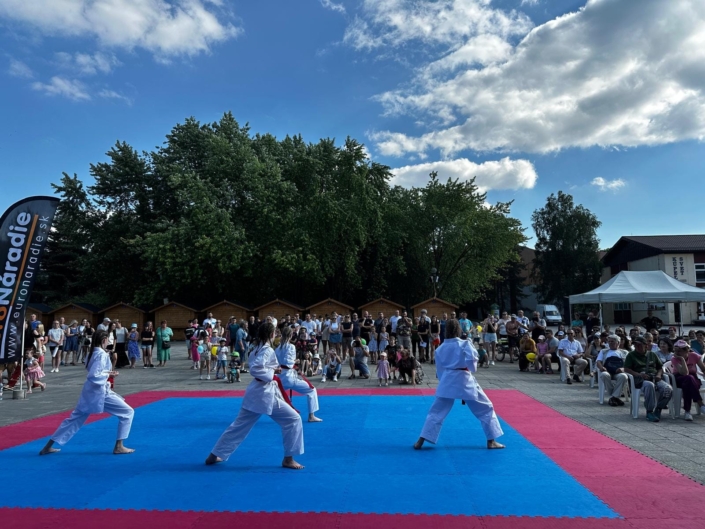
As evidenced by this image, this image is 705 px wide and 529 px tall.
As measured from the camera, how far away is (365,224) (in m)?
32.7

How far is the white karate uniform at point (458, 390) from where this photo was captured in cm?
680

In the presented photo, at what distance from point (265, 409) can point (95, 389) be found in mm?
2425

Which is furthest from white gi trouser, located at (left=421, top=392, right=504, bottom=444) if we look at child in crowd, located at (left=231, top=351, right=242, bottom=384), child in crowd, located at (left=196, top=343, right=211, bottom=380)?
child in crowd, located at (left=196, top=343, right=211, bottom=380)

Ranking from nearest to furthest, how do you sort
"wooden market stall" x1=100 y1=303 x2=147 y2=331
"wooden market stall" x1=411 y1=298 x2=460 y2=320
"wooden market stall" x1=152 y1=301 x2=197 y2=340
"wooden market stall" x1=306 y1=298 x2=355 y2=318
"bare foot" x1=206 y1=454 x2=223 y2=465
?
"bare foot" x1=206 y1=454 x2=223 y2=465 → "wooden market stall" x1=411 y1=298 x2=460 y2=320 → "wooden market stall" x1=306 y1=298 x2=355 y2=318 → "wooden market stall" x1=100 y1=303 x2=147 y2=331 → "wooden market stall" x1=152 y1=301 x2=197 y2=340

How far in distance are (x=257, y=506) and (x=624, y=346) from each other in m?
10.3

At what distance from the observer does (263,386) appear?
6.21m

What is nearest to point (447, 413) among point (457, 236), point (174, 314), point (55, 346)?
point (55, 346)

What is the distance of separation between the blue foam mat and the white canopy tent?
1338cm

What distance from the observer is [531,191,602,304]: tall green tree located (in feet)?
163

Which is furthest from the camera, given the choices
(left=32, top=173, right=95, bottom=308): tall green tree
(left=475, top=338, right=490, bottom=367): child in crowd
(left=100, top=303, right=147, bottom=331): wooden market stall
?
(left=32, top=173, right=95, bottom=308): tall green tree

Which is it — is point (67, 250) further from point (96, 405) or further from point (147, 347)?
point (96, 405)

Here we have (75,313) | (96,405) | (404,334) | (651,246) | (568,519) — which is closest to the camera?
(568,519)

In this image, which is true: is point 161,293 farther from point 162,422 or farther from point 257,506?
point 257,506

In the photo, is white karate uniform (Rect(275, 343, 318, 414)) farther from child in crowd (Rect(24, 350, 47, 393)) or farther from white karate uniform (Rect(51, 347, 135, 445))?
child in crowd (Rect(24, 350, 47, 393))
